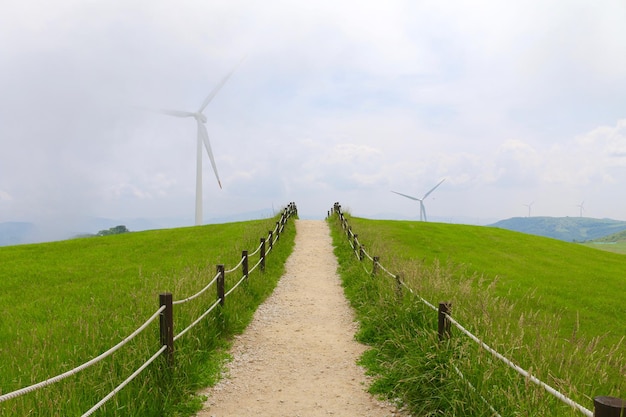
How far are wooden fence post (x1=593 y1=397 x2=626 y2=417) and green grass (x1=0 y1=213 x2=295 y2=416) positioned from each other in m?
4.41

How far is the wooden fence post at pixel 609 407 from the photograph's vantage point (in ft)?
9.62

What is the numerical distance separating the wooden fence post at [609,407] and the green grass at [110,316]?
4405 millimetres

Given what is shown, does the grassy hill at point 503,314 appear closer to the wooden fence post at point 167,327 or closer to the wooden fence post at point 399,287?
the wooden fence post at point 399,287

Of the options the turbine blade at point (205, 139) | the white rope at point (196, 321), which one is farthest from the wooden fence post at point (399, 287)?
the turbine blade at point (205, 139)

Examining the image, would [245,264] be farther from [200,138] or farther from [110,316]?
[200,138]

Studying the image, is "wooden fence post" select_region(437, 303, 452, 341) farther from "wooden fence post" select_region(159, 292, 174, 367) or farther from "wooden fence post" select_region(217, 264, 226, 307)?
"wooden fence post" select_region(217, 264, 226, 307)

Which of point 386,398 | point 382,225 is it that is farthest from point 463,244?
point 386,398

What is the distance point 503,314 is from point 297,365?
Result: 3.56m

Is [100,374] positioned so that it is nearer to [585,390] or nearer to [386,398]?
[386,398]

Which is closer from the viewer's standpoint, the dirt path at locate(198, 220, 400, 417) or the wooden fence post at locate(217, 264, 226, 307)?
the dirt path at locate(198, 220, 400, 417)

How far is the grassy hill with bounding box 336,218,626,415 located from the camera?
5.13 m

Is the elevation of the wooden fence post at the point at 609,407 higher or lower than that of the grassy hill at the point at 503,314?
higher

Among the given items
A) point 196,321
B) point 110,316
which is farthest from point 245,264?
point 196,321

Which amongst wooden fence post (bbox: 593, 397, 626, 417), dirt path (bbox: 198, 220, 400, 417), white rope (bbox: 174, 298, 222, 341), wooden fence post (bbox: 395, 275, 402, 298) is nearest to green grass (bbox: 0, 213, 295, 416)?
white rope (bbox: 174, 298, 222, 341)
